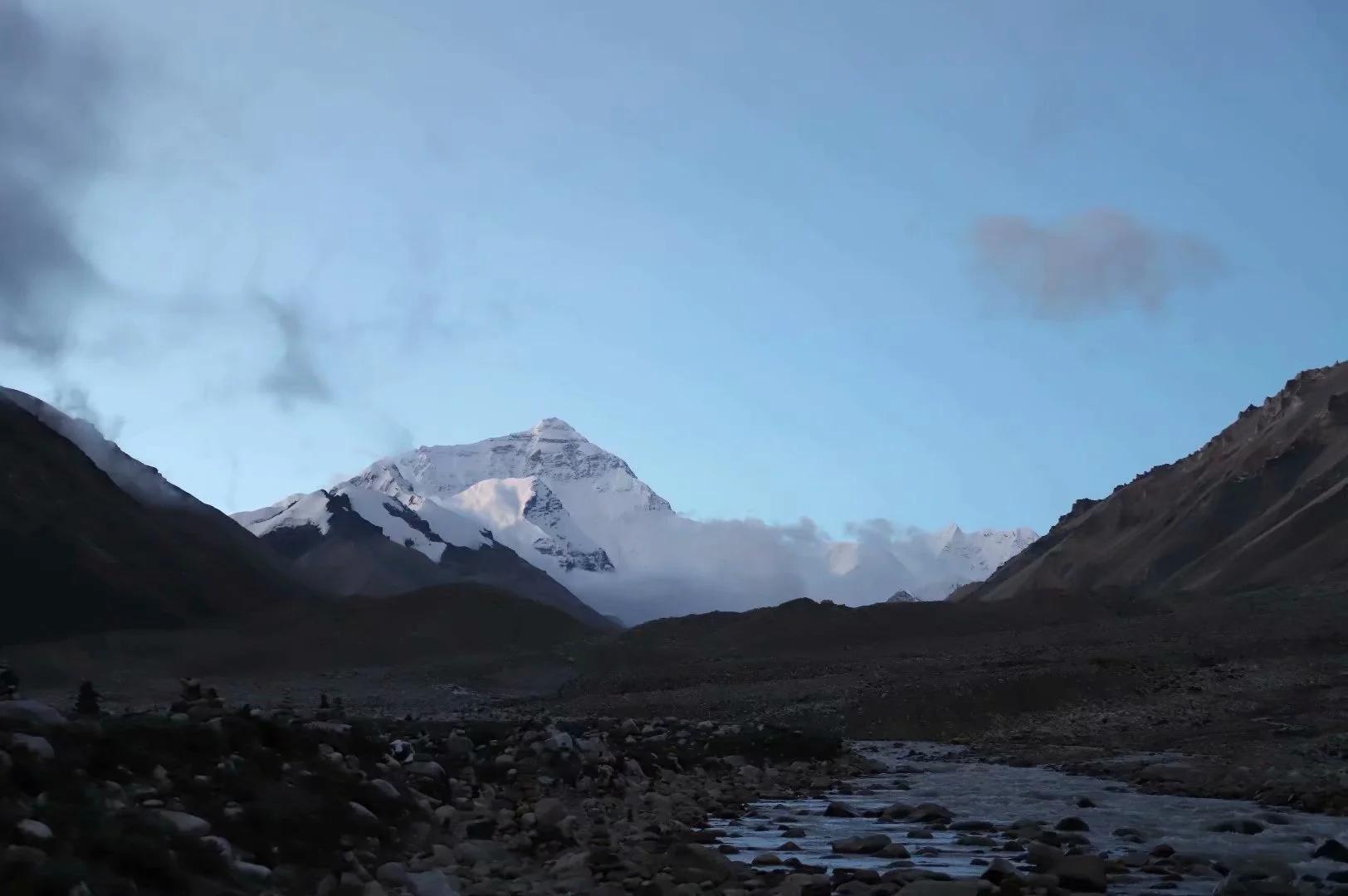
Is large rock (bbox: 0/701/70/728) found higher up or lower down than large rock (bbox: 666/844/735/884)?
higher up

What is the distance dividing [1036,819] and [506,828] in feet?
26.6

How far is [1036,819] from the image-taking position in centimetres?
1934

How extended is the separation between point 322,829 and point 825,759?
19637 millimetres

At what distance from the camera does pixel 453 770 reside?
66.2 ft

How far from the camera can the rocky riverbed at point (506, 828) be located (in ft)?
34.9

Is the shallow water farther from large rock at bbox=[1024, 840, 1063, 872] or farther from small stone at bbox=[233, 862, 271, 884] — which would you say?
small stone at bbox=[233, 862, 271, 884]

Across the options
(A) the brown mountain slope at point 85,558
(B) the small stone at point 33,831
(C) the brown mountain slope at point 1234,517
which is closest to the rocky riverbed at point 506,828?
(B) the small stone at point 33,831

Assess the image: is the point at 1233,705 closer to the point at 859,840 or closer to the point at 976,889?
the point at 859,840

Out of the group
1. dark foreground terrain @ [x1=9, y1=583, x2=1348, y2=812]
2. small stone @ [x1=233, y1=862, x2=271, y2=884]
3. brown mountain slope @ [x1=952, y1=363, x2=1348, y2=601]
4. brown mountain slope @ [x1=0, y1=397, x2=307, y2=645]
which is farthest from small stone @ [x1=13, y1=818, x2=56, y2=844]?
brown mountain slope @ [x1=0, y1=397, x2=307, y2=645]

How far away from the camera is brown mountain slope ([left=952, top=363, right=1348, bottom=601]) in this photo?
80.9 metres

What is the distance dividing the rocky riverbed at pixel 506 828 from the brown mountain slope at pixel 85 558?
3036 inches

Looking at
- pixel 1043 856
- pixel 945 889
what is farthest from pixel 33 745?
pixel 1043 856

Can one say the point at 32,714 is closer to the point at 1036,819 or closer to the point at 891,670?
the point at 1036,819

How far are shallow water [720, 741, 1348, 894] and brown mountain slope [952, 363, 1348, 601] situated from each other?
4937cm
